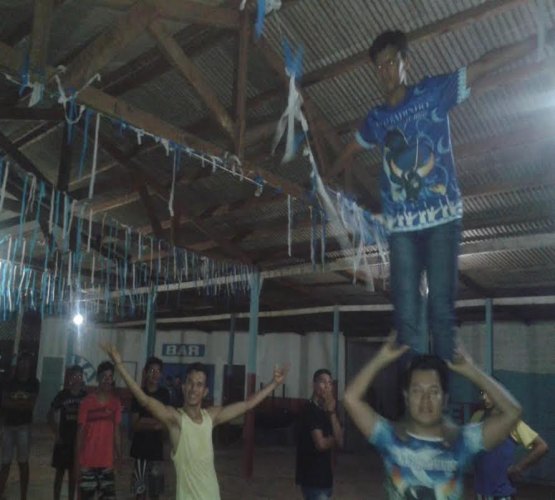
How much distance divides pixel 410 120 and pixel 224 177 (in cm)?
542

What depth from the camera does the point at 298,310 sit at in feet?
41.8

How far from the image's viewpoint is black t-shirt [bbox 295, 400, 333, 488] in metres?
4.47

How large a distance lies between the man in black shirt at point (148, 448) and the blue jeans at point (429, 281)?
3805 mm

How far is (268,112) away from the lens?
624 cm

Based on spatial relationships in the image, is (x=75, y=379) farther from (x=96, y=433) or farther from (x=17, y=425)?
(x=96, y=433)

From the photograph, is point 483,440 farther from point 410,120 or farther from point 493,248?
point 493,248

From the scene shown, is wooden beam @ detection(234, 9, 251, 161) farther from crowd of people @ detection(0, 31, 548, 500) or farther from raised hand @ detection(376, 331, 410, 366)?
raised hand @ detection(376, 331, 410, 366)

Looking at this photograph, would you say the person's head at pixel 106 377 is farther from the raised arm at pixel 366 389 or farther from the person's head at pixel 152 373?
the raised arm at pixel 366 389

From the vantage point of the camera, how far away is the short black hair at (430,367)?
195 centimetres

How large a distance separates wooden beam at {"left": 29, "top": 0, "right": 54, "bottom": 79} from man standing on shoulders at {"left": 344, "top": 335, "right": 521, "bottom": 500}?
2.99 meters

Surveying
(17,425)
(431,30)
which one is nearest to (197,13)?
(431,30)

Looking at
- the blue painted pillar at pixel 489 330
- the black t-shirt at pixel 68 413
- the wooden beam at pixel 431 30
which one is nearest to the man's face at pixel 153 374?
the black t-shirt at pixel 68 413

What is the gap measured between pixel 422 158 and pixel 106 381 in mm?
4405

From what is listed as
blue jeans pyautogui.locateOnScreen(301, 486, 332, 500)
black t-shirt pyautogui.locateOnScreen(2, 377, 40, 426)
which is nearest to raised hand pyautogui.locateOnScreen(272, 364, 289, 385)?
blue jeans pyautogui.locateOnScreen(301, 486, 332, 500)
